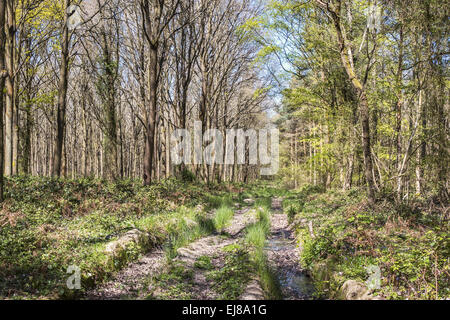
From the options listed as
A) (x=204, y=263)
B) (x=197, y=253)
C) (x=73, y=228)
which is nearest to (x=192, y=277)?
(x=204, y=263)

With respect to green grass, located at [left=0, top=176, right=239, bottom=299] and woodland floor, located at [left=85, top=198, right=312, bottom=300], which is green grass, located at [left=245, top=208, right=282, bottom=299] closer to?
woodland floor, located at [left=85, top=198, right=312, bottom=300]

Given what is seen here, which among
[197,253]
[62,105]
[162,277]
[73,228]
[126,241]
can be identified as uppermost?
[62,105]

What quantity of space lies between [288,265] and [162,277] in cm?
259

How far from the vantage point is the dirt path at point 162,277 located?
414 cm

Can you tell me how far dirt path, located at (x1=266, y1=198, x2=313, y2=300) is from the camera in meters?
4.71

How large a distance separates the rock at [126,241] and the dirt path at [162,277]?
1.11 ft

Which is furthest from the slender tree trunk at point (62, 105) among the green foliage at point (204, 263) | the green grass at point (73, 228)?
the green foliage at point (204, 263)

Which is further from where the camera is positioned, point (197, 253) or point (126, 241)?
point (197, 253)

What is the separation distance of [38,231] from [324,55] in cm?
1206

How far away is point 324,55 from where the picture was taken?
1286cm

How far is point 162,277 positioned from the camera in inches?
180

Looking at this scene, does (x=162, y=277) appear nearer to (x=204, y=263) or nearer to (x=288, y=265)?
(x=204, y=263)
